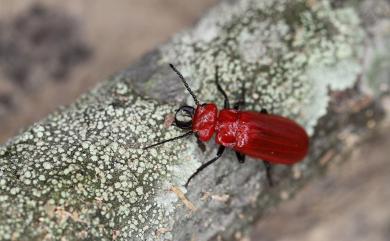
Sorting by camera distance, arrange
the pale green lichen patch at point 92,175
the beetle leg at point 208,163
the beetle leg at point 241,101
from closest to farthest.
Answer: the pale green lichen patch at point 92,175
the beetle leg at point 208,163
the beetle leg at point 241,101

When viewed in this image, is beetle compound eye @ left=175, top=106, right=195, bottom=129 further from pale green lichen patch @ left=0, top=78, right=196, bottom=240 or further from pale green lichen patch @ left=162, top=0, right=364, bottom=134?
pale green lichen patch @ left=162, top=0, right=364, bottom=134

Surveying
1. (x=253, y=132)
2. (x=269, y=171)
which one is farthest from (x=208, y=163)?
(x=269, y=171)

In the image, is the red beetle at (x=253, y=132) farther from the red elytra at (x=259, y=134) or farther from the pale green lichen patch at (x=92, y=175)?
the pale green lichen patch at (x=92, y=175)

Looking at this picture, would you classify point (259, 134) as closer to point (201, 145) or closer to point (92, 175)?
point (201, 145)

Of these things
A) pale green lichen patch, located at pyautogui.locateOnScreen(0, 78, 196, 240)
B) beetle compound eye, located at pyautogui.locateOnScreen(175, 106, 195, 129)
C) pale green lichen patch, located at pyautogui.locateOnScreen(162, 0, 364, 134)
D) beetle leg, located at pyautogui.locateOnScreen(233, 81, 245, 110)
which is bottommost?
pale green lichen patch, located at pyautogui.locateOnScreen(0, 78, 196, 240)

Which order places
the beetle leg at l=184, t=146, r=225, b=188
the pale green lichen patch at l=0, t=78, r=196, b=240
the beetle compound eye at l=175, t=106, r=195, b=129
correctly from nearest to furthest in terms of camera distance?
the pale green lichen patch at l=0, t=78, r=196, b=240 → the beetle leg at l=184, t=146, r=225, b=188 → the beetle compound eye at l=175, t=106, r=195, b=129

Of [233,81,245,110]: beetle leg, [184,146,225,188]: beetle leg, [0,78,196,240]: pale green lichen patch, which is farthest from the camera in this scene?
[233,81,245,110]: beetle leg

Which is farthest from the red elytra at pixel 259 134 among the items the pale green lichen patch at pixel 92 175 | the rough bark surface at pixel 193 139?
the pale green lichen patch at pixel 92 175

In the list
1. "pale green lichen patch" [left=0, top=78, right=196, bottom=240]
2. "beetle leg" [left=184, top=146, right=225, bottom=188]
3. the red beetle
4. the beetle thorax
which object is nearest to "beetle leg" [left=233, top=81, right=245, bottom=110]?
the red beetle
